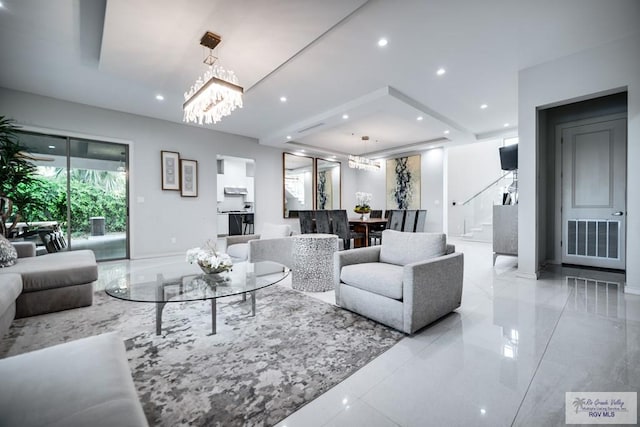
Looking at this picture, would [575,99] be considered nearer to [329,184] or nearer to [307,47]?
[307,47]

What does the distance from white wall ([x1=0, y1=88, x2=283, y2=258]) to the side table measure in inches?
153

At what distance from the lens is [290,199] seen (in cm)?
865

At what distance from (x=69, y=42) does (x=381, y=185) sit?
8.02m

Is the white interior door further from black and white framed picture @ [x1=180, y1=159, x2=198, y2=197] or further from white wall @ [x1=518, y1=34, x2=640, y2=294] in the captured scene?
black and white framed picture @ [x1=180, y1=159, x2=198, y2=197]

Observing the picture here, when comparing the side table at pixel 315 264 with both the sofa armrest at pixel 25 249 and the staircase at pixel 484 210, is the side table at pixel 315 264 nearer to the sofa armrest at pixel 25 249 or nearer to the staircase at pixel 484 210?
the sofa armrest at pixel 25 249

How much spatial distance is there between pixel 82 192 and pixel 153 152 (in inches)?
56.4

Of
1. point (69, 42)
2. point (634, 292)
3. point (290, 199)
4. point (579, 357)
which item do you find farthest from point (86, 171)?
point (634, 292)

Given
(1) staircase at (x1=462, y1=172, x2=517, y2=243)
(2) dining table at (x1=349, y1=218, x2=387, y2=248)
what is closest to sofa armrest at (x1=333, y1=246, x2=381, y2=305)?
(2) dining table at (x1=349, y1=218, x2=387, y2=248)

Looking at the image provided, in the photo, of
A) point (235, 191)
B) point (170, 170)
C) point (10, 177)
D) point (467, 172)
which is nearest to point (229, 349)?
point (10, 177)

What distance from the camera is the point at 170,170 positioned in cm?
577

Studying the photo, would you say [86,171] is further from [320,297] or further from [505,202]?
[505,202]

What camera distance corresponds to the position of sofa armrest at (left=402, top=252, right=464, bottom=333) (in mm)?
2055

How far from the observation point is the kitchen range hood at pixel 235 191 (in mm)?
9672

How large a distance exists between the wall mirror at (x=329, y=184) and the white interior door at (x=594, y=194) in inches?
236
